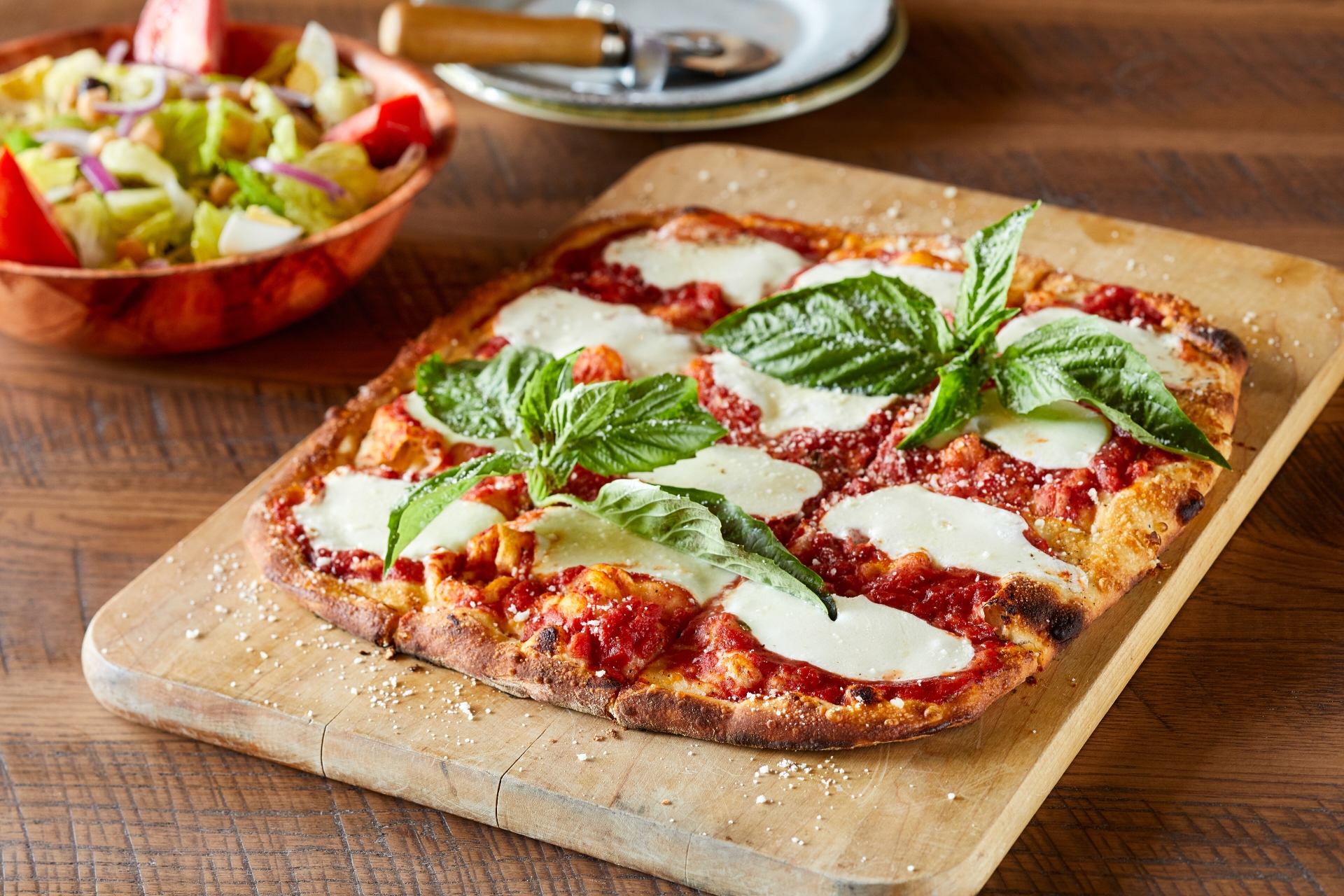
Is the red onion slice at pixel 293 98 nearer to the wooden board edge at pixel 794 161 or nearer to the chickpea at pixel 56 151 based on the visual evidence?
the chickpea at pixel 56 151

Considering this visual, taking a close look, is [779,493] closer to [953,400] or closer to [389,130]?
[953,400]

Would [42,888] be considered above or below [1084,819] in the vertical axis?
below

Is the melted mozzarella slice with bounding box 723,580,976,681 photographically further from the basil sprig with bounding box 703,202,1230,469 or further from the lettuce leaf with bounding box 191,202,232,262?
A: the lettuce leaf with bounding box 191,202,232,262

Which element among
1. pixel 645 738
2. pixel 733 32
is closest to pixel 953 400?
pixel 645 738

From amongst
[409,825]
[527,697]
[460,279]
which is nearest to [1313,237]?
[460,279]

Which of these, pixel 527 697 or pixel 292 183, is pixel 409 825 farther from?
pixel 292 183
